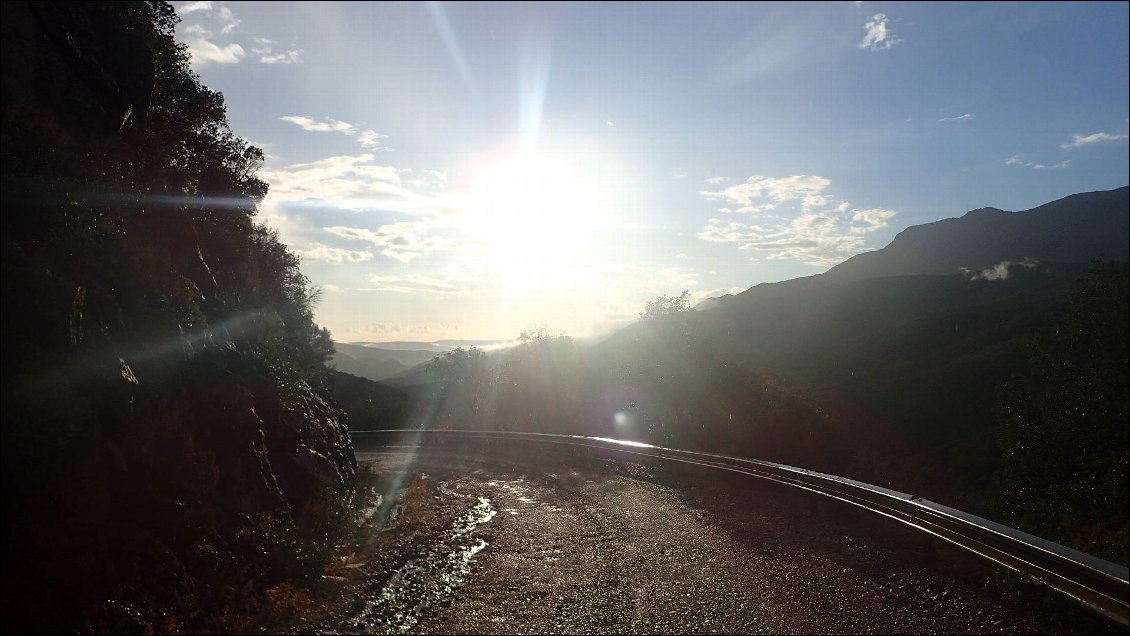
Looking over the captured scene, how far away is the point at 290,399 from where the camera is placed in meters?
13.6

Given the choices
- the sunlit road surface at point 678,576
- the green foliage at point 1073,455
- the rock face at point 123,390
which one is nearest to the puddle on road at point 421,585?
the sunlit road surface at point 678,576

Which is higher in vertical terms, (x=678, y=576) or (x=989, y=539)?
(x=989, y=539)

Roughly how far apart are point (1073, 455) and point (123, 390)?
19.1 meters

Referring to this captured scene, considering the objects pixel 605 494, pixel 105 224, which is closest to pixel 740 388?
pixel 605 494

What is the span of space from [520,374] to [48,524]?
122 ft

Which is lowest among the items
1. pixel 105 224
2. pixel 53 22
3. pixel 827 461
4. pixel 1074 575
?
pixel 827 461

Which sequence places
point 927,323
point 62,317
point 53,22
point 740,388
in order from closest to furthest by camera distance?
point 62,317, point 53,22, point 740,388, point 927,323

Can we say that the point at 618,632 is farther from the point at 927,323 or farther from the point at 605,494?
the point at 927,323

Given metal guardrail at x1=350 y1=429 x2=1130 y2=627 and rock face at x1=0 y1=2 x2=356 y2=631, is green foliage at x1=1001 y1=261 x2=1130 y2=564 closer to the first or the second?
metal guardrail at x1=350 y1=429 x2=1130 y2=627

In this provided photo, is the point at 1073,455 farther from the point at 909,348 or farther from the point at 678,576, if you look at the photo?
the point at 909,348

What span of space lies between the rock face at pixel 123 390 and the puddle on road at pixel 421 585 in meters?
1.32

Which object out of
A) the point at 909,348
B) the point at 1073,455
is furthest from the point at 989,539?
the point at 909,348

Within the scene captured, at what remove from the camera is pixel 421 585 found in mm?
7859

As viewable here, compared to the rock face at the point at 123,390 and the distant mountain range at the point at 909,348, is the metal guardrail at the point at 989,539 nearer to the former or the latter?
the distant mountain range at the point at 909,348
